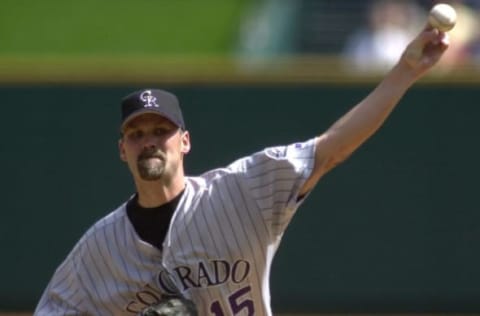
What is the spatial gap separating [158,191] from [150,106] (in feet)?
1.02

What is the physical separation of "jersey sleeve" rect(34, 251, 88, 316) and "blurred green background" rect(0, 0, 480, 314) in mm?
4518

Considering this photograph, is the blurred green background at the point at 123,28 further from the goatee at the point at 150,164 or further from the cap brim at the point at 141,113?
the goatee at the point at 150,164

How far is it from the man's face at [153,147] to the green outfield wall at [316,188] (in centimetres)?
459

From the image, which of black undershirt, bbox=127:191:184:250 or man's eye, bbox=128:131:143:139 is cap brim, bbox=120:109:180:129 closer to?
man's eye, bbox=128:131:143:139

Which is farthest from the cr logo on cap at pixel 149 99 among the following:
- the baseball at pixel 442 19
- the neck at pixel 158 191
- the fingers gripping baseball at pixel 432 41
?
the baseball at pixel 442 19

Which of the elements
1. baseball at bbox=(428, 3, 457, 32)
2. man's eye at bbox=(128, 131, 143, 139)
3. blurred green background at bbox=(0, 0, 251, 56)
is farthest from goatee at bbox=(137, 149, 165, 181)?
blurred green background at bbox=(0, 0, 251, 56)

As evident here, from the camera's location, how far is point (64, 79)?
31.9 ft

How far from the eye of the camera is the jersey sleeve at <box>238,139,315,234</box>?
15.9ft

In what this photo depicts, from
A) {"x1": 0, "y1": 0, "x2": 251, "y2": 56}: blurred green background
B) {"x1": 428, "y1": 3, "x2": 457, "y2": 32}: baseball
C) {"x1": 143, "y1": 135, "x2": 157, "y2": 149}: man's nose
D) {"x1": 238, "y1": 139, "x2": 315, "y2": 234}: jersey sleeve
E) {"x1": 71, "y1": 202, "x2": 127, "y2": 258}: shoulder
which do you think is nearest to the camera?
{"x1": 428, "y1": 3, "x2": 457, "y2": 32}: baseball

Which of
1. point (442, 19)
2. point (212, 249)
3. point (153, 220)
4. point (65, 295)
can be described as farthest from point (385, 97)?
point (65, 295)

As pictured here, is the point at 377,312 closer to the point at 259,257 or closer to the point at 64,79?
the point at 64,79

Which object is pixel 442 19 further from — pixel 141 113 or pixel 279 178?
pixel 141 113

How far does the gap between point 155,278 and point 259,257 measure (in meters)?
0.38

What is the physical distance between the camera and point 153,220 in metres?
5.08
